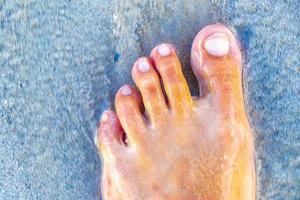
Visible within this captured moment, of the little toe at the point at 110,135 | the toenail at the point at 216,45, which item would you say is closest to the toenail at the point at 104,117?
the little toe at the point at 110,135

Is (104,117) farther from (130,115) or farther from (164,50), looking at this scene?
(164,50)

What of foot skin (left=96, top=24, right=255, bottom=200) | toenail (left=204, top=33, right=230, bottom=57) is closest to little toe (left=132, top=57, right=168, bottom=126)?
foot skin (left=96, top=24, right=255, bottom=200)

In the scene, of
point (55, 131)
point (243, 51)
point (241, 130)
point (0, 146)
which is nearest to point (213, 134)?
point (241, 130)

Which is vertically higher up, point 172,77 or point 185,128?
point 172,77

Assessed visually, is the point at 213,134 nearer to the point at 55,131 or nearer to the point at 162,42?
the point at 162,42

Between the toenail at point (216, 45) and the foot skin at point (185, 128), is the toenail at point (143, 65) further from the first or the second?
the toenail at point (216, 45)

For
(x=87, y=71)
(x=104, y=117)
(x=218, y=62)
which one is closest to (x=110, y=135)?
(x=104, y=117)
